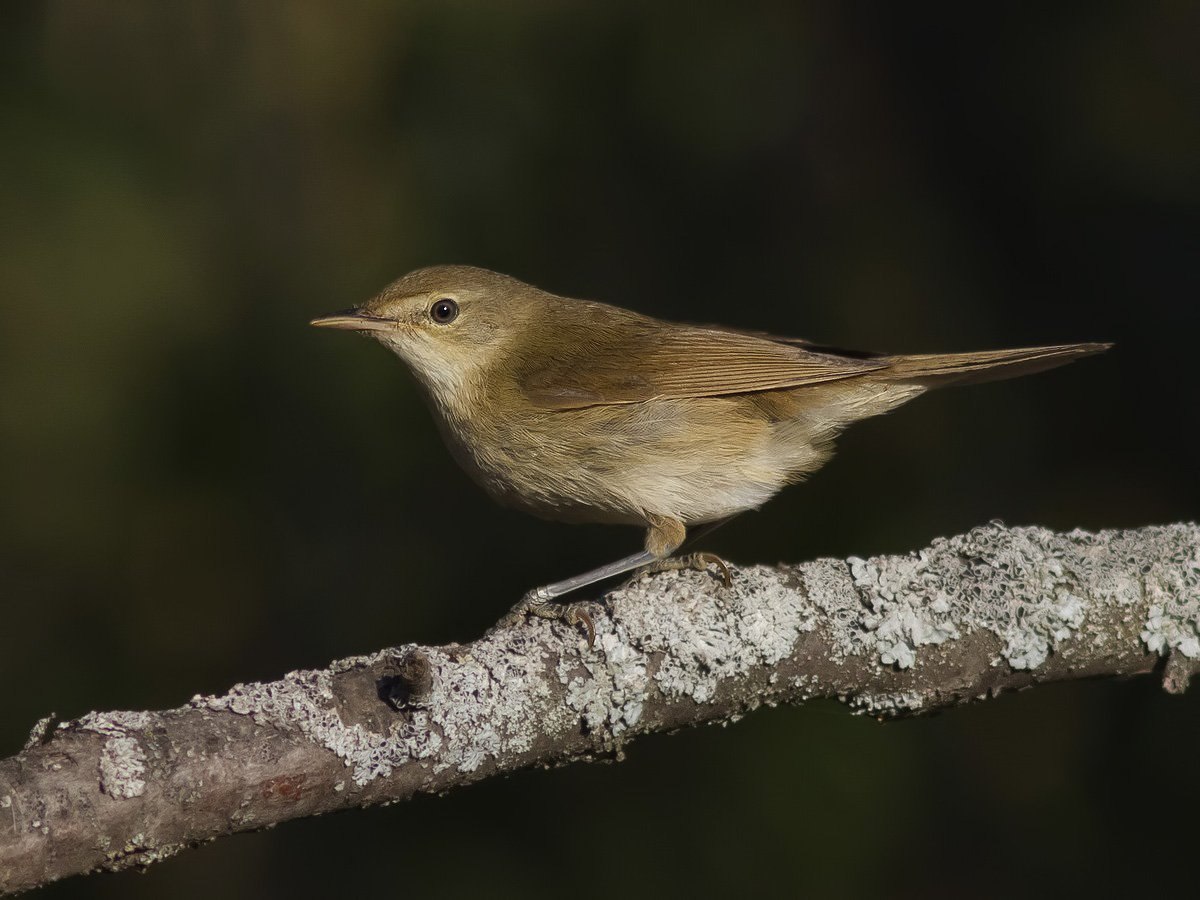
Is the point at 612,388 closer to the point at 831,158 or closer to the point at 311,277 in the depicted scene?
the point at 311,277

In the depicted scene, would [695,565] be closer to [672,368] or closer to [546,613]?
[546,613]

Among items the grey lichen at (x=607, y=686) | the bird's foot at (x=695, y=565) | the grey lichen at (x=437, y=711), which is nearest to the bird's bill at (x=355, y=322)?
the bird's foot at (x=695, y=565)

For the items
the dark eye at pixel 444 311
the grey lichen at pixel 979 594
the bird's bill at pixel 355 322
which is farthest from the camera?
the dark eye at pixel 444 311

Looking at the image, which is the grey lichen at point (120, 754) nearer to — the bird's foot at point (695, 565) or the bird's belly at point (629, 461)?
the bird's foot at point (695, 565)

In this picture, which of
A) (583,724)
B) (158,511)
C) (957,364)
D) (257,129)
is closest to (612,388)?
(957,364)

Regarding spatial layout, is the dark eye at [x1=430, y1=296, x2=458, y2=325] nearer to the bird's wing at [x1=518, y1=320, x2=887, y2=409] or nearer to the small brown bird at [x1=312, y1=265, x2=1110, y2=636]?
the small brown bird at [x1=312, y1=265, x2=1110, y2=636]
